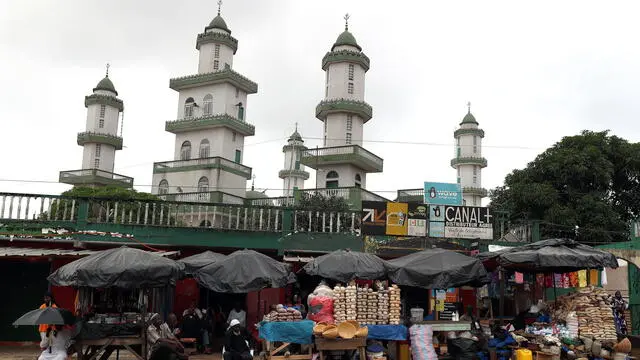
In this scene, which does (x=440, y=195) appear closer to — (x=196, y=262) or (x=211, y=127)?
(x=196, y=262)

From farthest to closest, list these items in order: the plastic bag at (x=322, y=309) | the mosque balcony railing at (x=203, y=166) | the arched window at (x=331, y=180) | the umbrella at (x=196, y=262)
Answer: the mosque balcony railing at (x=203, y=166), the arched window at (x=331, y=180), the umbrella at (x=196, y=262), the plastic bag at (x=322, y=309)

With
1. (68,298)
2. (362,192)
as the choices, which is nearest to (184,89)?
(362,192)

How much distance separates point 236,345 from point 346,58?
30.7 m

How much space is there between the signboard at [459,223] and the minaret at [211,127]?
77.4ft

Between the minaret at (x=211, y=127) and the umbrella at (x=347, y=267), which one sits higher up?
the minaret at (x=211, y=127)

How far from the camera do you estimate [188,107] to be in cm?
4269

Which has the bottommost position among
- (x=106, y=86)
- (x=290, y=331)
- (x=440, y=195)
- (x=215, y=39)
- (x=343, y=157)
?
(x=290, y=331)

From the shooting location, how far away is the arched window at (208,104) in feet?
136

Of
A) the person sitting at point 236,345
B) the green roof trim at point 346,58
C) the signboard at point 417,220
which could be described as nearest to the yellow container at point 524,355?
the person sitting at point 236,345

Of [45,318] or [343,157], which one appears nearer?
[45,318]

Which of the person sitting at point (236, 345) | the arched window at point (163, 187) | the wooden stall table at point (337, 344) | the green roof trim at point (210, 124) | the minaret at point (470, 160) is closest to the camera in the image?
the person sitting at point (236, 345)

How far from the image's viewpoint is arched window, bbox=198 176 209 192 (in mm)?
40406

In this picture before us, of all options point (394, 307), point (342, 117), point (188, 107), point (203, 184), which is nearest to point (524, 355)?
point (394, 307)

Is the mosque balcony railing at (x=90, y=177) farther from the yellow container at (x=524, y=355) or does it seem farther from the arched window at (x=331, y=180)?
Result: the yellow container at (x=524, y=355)
